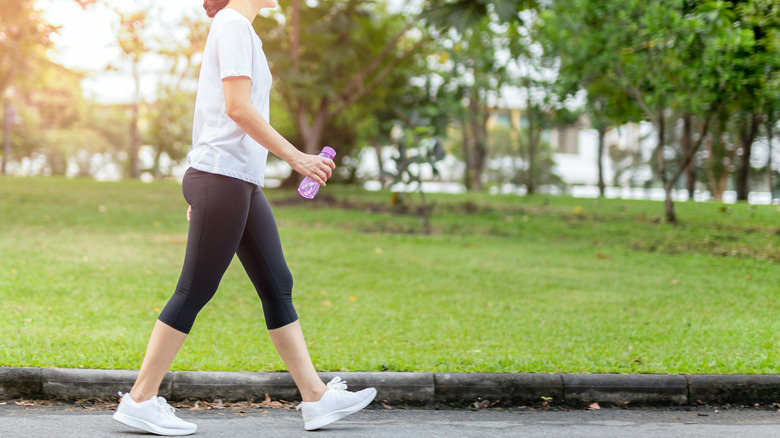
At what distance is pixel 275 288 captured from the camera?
3.58 m

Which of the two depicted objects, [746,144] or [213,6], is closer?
[213,6]

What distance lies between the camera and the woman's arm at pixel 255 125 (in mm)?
3230

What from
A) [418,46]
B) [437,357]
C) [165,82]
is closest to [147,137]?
[165,82]

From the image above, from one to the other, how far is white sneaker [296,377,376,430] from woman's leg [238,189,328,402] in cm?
4

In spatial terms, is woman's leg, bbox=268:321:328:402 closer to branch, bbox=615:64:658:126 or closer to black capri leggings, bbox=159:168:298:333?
black capri leggings, bbox=159:168:298:333

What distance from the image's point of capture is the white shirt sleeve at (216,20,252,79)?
3229mm

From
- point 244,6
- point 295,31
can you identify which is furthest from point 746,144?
point 244,6

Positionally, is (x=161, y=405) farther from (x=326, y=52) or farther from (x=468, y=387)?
(x=326, y=52)

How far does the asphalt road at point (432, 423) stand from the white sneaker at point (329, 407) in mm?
62

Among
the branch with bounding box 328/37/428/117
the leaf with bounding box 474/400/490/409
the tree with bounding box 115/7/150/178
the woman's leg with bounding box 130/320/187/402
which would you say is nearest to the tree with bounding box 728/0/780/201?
the leaf with bounding box 474/400/490/409

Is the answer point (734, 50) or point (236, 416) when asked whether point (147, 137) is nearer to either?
point (734, 50)

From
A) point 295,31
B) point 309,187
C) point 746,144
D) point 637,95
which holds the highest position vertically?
point 295,31

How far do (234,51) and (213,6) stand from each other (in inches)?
18.5

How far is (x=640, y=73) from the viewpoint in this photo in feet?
41.0
